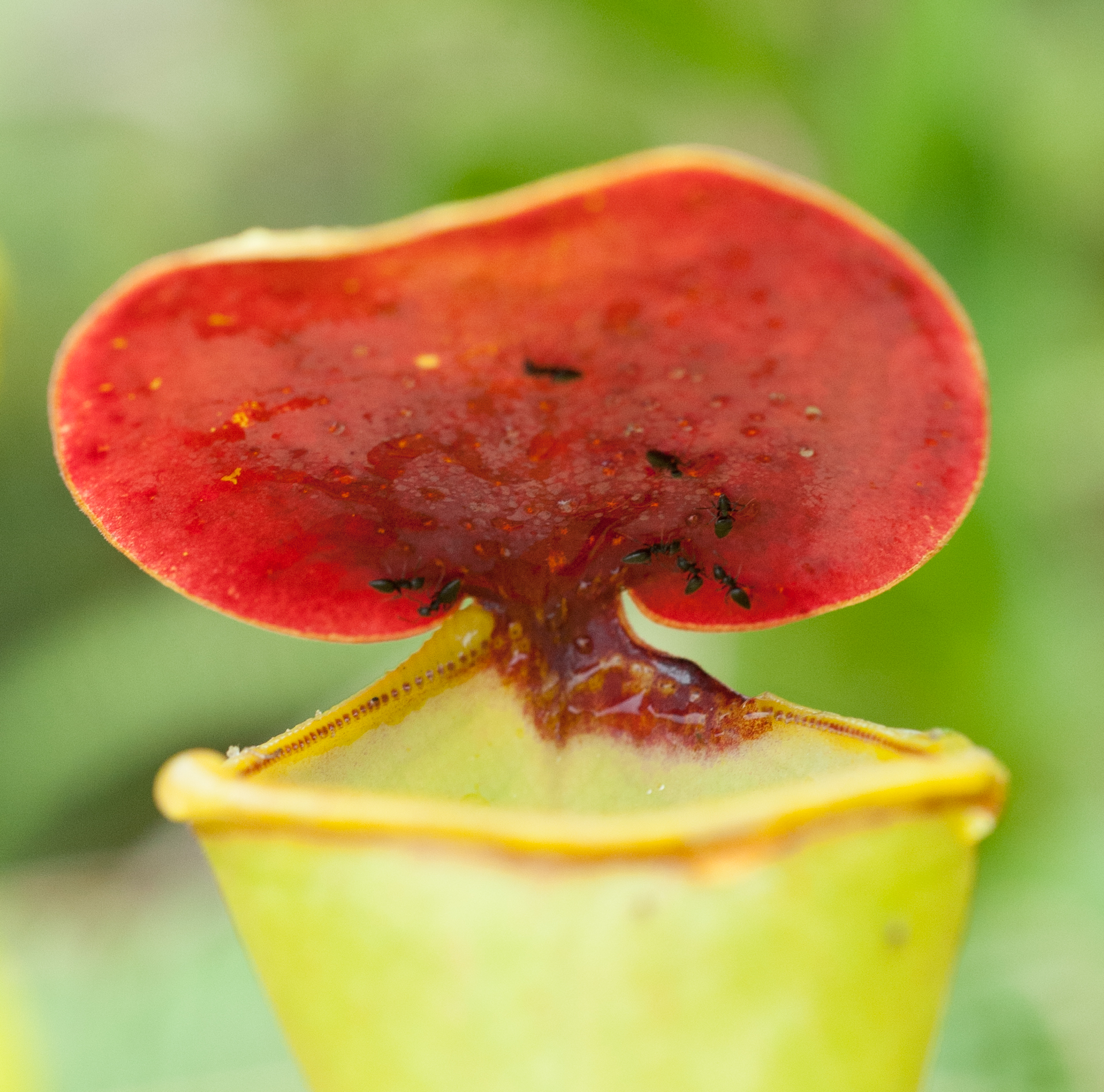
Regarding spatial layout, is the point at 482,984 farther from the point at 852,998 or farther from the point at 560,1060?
the point at 852,998

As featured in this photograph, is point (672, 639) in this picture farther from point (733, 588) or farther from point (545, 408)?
point (545, 408)

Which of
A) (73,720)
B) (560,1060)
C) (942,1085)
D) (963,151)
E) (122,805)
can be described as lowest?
(122,805)

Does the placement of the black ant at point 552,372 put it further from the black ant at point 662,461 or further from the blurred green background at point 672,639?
the blurred green background at point 672,639

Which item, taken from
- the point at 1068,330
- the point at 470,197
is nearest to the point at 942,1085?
the point at 1068,330

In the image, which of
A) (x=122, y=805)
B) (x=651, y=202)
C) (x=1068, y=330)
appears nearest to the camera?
(x=651, y=202)

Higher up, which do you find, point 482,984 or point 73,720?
point 482,984

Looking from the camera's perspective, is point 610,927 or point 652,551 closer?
point 610,927

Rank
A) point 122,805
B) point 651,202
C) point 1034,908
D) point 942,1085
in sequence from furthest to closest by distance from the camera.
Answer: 1. point 122,805
2. point 1034,908
3. point 942,1085
4. point 651,202

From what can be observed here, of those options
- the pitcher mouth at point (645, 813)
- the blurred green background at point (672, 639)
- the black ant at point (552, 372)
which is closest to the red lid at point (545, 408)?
the black ant at point (552, 372)

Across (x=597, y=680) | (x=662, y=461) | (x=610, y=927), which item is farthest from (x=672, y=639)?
(x=610, y=927)
